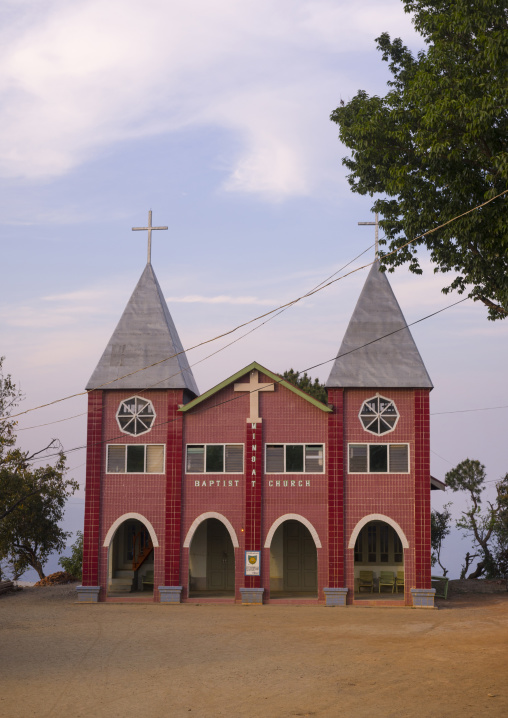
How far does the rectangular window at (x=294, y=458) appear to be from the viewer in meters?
28.6

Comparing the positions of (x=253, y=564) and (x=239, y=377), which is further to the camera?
(x=239, y=377)

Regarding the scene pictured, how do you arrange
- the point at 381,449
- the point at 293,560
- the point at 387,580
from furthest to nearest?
1. the point at 293,560
2. the point at 387,580
3. the point at 381,449

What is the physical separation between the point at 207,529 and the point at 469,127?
62.9 ft

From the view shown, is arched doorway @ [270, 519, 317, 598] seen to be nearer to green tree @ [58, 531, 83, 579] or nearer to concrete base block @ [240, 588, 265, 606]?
concrete base block @ [240, 588, 265, 606]

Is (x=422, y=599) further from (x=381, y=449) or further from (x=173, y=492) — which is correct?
(x=173, y=492)

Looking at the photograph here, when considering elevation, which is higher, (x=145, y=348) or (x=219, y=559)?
(x=145, y=348)

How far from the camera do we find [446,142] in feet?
61.6

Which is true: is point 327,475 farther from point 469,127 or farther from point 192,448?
point 469,127

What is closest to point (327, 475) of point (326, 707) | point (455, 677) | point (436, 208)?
point (436, 208)

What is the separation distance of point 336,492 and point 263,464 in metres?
2.67

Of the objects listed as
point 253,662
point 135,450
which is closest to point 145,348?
point 135,450

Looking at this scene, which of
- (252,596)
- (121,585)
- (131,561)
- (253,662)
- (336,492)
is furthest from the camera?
(131,561)

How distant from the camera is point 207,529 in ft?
105

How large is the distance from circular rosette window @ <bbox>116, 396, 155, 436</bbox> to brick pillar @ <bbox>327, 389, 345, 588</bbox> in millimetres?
6392
